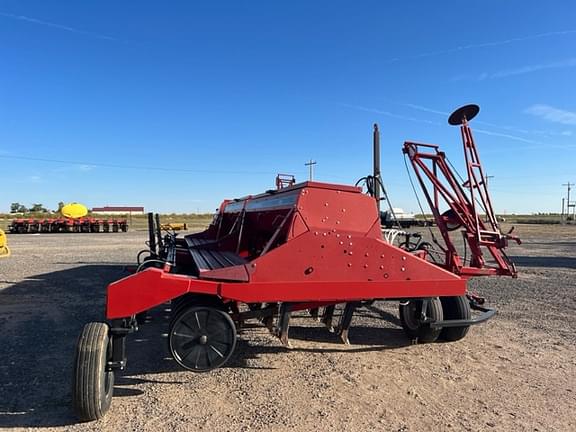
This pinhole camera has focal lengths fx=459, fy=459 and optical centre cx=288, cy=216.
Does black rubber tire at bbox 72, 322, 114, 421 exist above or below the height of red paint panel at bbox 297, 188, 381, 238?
below

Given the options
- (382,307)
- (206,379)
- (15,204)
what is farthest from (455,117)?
(15,204)

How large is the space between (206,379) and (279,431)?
1207 mm

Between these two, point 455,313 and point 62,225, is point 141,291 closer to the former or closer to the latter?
point 455,313

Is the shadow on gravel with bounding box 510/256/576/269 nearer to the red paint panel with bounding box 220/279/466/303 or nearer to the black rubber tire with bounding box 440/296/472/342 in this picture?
the black rubber tire with bounding box 440/296/472/342

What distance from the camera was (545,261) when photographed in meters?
14.3

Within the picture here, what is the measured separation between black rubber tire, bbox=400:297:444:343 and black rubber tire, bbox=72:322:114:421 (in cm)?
310

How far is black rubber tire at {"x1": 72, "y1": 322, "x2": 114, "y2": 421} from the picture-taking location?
10.3 feet

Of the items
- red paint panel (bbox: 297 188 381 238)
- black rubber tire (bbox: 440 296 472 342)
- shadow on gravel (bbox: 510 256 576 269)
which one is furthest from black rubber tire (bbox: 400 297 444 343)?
shadow on gravel (bbox: 510 256 576 269)

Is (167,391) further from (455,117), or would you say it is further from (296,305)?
(455,117)

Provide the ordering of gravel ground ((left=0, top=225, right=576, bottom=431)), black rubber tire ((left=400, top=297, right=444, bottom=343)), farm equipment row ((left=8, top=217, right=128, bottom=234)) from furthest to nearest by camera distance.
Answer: farm equipment row ((left=8, top=217, right=128, bottom=234))
black rubber tire ((left=400, top=297, right=444, bottom=343))
gravel ground ((left=0, top=225, right=576, bottom=431))

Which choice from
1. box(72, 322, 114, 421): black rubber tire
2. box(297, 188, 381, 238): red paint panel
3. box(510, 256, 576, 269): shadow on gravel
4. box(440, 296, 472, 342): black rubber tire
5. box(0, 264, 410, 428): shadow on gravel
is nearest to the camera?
box(72, 322, 114, 421): black rubber tire

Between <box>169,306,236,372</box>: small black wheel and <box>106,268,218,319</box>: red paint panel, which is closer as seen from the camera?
<box>106,268,218,319</box>: red paint panel

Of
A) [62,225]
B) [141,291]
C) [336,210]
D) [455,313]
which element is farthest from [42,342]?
[62,225]

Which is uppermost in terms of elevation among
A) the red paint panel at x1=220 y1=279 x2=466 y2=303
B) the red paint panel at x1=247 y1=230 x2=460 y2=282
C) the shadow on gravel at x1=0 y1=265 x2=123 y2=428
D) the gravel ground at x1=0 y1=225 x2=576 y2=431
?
the red paint panel at x1=247 y1=230 x2=460 y2=282
